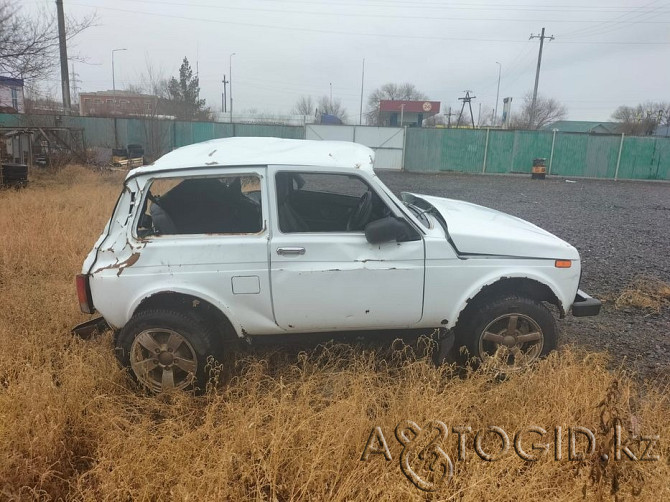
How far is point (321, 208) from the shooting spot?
14.7ft

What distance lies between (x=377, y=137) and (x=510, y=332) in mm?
22538

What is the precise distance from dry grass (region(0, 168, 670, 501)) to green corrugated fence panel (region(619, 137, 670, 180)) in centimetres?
2388

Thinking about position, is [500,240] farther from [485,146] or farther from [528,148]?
[528,148]

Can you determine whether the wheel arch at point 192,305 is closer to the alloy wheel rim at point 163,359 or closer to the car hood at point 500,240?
the alloy wheel rim at point 163,359

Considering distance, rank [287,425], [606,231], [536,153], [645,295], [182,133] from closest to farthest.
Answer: [287,425]
[645,295]
[606,231]
[536,153]
[182,133]

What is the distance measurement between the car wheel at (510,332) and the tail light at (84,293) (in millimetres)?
2704

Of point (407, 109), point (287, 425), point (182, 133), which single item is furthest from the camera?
point (407, 109)

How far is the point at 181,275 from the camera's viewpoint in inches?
126

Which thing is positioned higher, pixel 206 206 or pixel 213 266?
pixel 206 206

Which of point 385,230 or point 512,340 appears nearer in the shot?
point 385,230

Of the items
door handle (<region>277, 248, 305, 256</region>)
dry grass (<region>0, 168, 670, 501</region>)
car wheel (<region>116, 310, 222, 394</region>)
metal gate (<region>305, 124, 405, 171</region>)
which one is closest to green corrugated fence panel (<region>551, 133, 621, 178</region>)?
metal gate (<region>305, 124, 405, 171</region>)

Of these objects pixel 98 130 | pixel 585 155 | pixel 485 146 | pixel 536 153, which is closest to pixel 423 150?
pixel 485 146

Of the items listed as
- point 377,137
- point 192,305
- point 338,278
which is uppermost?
point 377,137

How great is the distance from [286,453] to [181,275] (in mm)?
1391
